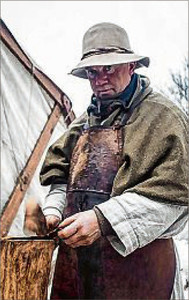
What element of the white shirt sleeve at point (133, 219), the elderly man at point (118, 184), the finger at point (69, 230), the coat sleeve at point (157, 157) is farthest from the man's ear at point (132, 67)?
the finger at point (69, 230)

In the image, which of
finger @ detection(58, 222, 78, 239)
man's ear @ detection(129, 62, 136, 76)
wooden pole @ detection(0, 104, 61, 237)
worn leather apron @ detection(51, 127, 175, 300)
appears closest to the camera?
finger @ detection(58, 222, 78, 239)

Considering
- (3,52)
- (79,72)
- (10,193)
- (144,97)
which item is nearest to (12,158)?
(10,193)

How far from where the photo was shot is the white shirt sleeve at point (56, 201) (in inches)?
61.0

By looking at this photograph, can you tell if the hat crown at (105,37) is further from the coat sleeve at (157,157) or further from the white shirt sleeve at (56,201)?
the white shirt sleeve at (56,201)

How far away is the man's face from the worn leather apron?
109mm

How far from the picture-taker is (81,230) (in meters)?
1.26

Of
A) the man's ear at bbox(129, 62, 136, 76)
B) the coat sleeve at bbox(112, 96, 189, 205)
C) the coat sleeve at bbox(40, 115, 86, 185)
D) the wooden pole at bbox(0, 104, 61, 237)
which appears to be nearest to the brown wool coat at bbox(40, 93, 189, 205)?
the coat sleeve at bbox(112, 96, 189, 205)

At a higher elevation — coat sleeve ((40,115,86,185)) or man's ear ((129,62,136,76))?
man's ear ((129,62,136,76))

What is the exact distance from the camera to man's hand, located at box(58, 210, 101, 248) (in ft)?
4.14

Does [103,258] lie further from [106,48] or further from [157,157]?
[106,48]

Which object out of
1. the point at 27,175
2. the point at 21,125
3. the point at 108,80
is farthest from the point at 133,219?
the point at 21,125

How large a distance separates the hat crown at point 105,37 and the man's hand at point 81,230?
0.52 metres

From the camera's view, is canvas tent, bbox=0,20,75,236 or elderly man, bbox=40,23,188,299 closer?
elderly man, bbox=40,23,188,299

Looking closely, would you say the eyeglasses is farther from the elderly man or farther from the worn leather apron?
the worn leather apron
